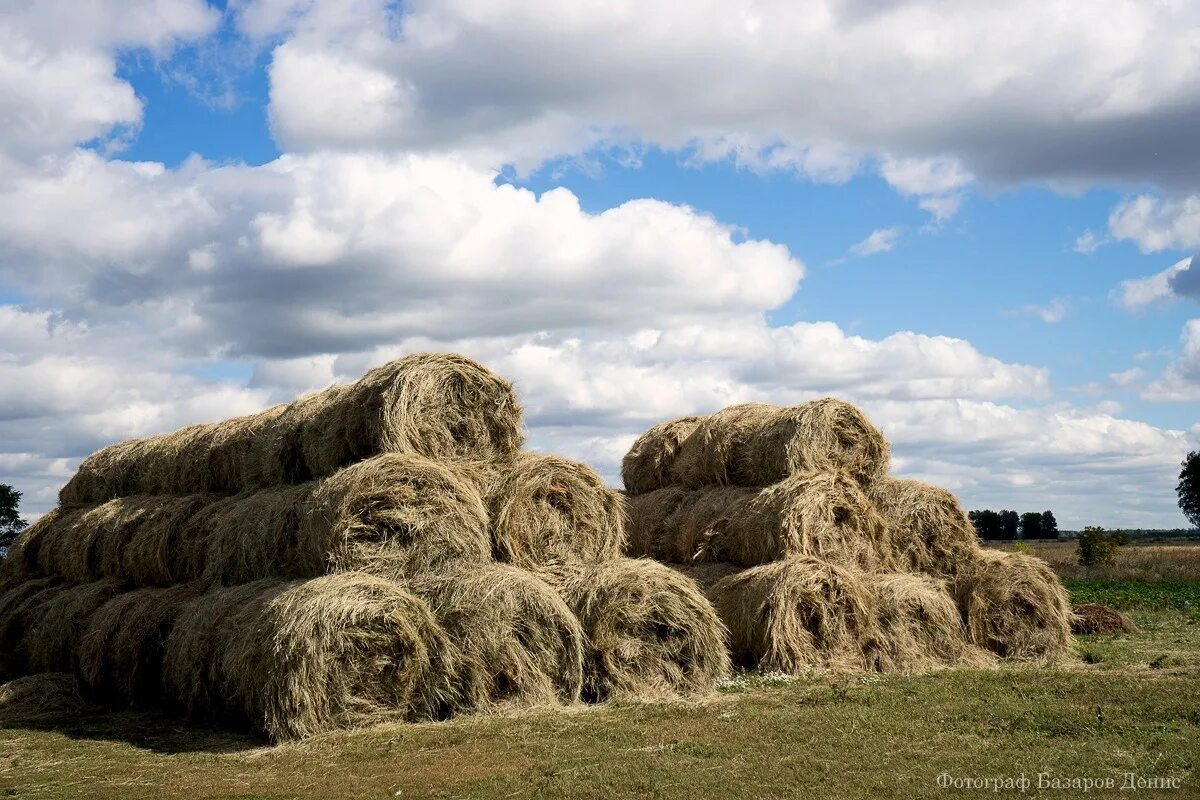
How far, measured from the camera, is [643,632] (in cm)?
1202

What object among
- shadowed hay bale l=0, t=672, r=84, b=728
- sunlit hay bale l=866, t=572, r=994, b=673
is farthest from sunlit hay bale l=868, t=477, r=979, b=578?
shadowed hay bale l=0, t=672, r=84, b=728

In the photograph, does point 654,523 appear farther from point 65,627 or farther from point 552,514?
point 65,627

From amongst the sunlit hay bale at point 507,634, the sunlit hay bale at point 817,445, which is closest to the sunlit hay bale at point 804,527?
the sunlit hay bale at point 817,445

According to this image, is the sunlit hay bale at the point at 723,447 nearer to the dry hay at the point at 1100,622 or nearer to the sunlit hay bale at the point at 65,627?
the dry hay at the point at 1100,622

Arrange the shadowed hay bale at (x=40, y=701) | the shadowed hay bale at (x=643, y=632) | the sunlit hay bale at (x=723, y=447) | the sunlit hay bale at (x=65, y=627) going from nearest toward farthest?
1. the shadowed hay bale at (x=643, y=632)
2. the shadowed hay bale at (x=40, y=701)
3. the sunlit hay bale at (x=65, y=627)
4. the sunlit hay bale at (x=723, y=447)

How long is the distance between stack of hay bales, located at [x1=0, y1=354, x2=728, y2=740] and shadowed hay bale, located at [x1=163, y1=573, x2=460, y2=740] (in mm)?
19

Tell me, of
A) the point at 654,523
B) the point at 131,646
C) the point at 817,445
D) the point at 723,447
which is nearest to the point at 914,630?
the point at 817,445

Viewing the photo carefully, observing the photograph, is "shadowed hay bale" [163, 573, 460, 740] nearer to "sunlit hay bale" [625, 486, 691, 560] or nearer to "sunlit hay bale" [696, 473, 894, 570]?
"sunlit hay bale" [696, 473, 894, 570]

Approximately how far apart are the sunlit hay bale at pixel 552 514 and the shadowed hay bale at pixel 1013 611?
5142 millimetres

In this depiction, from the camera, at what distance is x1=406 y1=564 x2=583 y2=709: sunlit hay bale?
10797mm

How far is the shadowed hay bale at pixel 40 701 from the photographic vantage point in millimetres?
12586

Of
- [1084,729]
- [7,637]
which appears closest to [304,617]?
[1084,729]

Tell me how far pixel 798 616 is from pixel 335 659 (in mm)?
5714

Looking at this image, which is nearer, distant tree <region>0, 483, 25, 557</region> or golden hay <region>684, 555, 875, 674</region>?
golden hay <region>684, 555, 875, 674</region>
